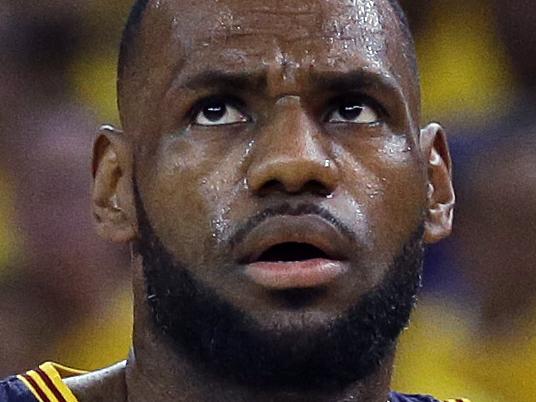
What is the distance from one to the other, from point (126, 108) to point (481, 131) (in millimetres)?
1403

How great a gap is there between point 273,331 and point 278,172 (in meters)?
0.20

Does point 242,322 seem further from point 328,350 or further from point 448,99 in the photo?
point 448,99

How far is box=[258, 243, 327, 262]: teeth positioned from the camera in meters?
1.57

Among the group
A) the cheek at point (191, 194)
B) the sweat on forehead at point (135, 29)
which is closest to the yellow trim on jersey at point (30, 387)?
the cheek at point (191, 194)

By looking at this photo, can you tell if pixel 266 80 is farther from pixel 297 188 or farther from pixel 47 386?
pixel 47 386

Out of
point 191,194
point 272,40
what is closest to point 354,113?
point 272,40

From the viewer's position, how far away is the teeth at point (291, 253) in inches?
62.0

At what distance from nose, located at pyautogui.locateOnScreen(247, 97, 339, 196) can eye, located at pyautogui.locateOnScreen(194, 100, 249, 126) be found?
55mm

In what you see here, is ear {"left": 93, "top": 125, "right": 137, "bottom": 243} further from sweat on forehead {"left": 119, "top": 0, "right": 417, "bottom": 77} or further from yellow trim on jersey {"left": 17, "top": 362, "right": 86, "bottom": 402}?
yellow trim on jersey {"left": 17, "top": 362, "right": 86, "bottom": 402}

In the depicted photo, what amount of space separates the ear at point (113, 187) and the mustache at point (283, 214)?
269 mm

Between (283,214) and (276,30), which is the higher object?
(276,30)

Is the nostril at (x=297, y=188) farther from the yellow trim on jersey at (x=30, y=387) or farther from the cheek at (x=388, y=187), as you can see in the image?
the yellow trim on jersey at (x=30, y=387)

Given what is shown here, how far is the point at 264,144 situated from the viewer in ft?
5.25

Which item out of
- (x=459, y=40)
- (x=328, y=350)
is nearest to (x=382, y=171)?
(x=328, y=350)
